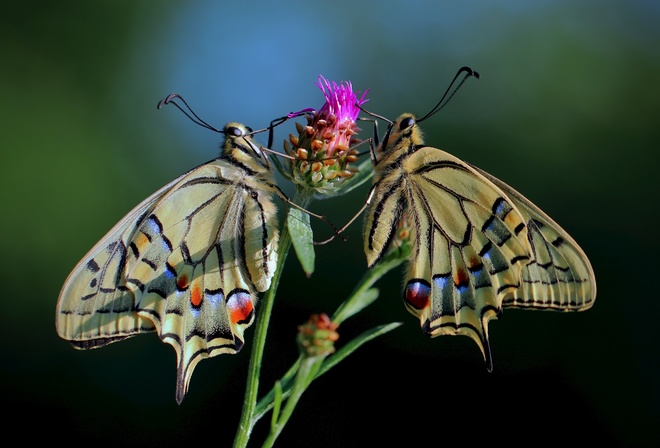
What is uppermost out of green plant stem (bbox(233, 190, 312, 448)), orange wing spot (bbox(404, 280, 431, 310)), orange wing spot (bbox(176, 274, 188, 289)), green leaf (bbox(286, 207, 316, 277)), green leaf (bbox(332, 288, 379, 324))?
green leaf (bbox(286, 207, 316, 277))

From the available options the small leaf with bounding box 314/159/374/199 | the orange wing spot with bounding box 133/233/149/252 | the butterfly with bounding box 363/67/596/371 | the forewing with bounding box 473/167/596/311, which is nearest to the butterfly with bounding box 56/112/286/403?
the orange wing spot with bounding box 133/233/149/252

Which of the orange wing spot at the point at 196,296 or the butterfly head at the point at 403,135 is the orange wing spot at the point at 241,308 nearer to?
the orange wing spot at the point at 196,296

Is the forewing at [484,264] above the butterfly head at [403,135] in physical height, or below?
below

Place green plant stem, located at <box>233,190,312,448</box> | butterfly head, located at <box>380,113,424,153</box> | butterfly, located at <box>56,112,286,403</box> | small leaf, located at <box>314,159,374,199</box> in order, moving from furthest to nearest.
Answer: butterfly head, located at <box>380,113,424,153</box> < small leaf, located at <box>314,159,374,199</box> < butterfly, located at <box>56,112,286,403</box> < green plant stem, located at <box>233,190,312,448</box>

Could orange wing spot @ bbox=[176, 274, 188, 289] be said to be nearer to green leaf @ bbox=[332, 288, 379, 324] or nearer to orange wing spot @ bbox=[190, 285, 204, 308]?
orange wing spot @ bbox=[190, 285, 204, 308]

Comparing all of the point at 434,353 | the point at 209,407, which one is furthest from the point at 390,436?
the point at 209,407

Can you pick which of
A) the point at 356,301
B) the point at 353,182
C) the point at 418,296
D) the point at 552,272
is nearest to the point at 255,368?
the point at 356,301

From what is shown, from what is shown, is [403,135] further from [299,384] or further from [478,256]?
[299,384]

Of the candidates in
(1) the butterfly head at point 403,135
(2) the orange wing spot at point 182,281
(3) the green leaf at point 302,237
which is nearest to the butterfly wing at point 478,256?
(1) the butterfly head at point 403,135
